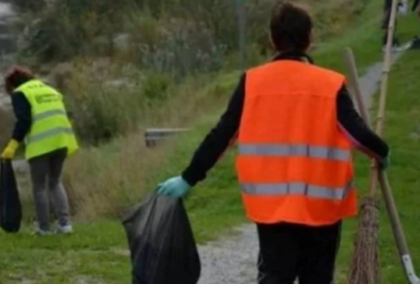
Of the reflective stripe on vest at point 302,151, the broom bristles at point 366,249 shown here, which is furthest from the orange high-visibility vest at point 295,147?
the broom bristles at point 366,249

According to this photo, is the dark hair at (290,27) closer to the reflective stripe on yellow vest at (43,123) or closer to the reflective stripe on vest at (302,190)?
the reflective stripe on vest at (302,190)

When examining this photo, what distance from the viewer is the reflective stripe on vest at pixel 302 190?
6504 millimetres

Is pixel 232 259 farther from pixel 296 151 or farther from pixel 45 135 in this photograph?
pixel 296 151

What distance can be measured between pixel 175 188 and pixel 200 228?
589cm

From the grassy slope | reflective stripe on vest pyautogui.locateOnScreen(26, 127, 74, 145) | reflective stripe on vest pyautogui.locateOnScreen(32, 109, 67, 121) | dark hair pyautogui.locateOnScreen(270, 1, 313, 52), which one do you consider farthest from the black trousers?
reflective stripe on vest pyautogui.locateOnScreen(32, 109, 67, 121)

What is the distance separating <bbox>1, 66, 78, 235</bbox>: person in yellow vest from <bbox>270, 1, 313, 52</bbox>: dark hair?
235 inches

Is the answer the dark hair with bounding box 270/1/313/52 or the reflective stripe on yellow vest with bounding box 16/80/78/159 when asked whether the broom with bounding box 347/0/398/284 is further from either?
the reflective stripe on yellow vest with bounding box 16/80/78/159

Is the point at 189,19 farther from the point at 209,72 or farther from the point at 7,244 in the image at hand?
the point at 7,244

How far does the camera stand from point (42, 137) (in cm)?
1230

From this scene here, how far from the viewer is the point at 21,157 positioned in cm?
2416

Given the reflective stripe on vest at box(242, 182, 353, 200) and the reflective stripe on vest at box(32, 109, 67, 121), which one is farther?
the reflective stripe on vest at box(32, 109, 67, 121)

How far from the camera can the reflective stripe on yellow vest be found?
12.3 m

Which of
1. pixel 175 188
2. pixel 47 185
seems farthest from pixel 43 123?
pixel 175 188

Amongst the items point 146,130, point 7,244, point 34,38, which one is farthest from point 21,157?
point 34,38
